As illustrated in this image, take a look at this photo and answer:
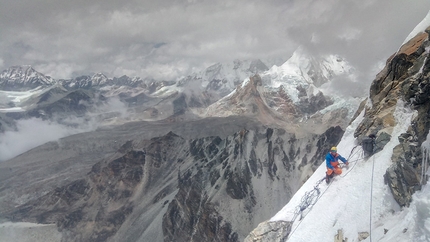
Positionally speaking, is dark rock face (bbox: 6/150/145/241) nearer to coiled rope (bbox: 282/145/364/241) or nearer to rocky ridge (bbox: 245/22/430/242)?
coiled rope (bbox: 282/145/364/241)

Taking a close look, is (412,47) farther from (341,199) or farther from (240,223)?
(240,223)

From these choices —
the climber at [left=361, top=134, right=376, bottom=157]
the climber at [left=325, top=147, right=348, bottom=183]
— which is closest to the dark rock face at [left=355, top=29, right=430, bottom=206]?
the climber at [left=361, top=134, right=376, bottom=157]

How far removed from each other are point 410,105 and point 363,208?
21.2 ft

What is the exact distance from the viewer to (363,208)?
16.6 m

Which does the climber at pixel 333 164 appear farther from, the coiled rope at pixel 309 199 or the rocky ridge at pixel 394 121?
the rocky ridge at pixel 394 121

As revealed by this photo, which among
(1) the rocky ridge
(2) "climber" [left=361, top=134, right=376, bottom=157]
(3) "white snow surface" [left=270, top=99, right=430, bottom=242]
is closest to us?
(3) "white snow surface" [left=270, top=99, right=430, bottom=242]

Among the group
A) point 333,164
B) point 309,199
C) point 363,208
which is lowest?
point 363,208

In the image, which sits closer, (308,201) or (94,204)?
(308,201)

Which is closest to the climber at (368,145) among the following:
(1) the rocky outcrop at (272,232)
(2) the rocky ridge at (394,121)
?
(2) the rocky ridge at (394,121)

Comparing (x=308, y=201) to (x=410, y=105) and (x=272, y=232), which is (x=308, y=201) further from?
(x=410, y=105)

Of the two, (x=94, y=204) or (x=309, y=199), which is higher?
(x=309, y=199)

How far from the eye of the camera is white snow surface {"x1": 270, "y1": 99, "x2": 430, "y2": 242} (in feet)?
41.8

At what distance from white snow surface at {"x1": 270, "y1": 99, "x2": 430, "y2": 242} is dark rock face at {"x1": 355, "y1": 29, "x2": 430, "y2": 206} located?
66cm

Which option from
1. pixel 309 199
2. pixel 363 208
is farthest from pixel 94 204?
Result: pixel 363 208
